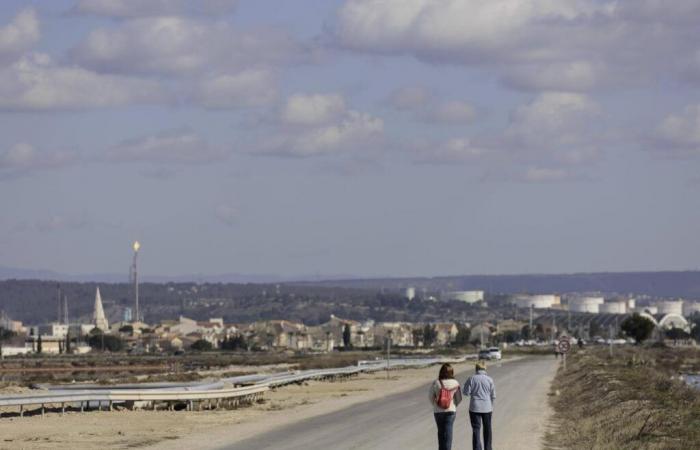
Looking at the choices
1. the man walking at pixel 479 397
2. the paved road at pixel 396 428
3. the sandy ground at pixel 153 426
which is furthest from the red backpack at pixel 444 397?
the sandy ground at pixel 153 426

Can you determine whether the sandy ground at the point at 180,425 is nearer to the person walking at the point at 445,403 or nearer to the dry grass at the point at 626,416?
the dry grass at the point at 626,416

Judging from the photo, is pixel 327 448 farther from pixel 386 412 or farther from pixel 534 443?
pixel 386 412

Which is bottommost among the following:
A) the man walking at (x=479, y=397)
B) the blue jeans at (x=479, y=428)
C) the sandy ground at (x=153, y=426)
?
the sandy ground at (x=153, y=426)

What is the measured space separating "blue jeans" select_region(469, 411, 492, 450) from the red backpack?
107cm

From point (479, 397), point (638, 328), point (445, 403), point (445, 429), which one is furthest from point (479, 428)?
point (638, 328)

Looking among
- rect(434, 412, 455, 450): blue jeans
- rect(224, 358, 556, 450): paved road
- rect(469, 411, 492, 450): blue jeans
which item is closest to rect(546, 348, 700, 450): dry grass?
rect(224, 358, 556, 450): paved road

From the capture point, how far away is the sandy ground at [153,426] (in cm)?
3012

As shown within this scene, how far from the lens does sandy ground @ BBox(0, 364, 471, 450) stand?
98.8ft

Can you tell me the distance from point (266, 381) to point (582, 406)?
19080mm

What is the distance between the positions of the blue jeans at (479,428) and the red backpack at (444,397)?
3.51ft

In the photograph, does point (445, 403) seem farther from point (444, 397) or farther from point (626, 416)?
point (626, 416)

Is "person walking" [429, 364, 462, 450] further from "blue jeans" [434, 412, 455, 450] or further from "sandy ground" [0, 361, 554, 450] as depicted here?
"sandy ground" [0, 361, 554, 450]

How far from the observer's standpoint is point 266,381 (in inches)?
2291

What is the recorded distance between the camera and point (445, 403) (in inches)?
924
